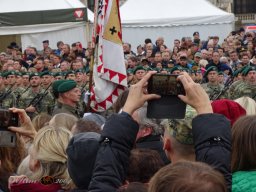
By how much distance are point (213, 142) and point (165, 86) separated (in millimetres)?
300

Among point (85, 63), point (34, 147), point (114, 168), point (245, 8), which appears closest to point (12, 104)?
point (85, 63)

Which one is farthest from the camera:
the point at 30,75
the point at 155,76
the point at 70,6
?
the point at 70,6

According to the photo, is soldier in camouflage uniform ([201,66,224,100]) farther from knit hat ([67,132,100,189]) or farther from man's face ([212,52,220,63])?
knit hat ([67,132,100,189])

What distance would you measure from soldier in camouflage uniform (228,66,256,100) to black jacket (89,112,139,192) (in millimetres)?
7815

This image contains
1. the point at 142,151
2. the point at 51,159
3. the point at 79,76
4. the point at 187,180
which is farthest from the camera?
the point at 79,76

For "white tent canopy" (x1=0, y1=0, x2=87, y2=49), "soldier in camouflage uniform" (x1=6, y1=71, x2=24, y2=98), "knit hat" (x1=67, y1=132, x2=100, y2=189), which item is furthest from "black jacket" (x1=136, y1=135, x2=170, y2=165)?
"white tent canopy" (x1=0, y1=0, x2=87, y2=49)

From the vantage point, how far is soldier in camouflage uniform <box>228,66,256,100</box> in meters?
10.5

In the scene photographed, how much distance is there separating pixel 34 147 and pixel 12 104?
9.55m

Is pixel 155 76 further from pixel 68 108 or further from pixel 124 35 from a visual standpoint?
pixel 124 35

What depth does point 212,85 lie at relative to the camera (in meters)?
11.9

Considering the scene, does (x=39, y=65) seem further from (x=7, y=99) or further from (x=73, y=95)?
(x=73, y=95)

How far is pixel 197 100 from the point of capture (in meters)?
2.72

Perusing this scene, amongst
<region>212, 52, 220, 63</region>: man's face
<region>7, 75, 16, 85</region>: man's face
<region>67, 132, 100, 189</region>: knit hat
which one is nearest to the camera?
<region>67, 132, 100, 189</region>: knit hat

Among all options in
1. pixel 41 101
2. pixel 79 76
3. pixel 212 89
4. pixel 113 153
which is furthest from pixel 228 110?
pixel 79 76
